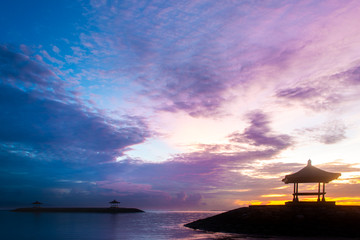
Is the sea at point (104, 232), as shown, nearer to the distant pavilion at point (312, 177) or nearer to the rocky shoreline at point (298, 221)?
the rocky shoreline at point (298, 221)

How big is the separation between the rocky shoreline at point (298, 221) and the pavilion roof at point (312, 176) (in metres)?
2.95

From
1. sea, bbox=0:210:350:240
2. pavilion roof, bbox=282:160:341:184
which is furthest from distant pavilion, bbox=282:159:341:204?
sea, bbox=0:210:350:240

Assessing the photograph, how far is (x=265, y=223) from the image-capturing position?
32.5 m

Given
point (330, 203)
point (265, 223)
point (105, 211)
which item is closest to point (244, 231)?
point (265, 223)

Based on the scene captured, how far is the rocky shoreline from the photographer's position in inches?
1118

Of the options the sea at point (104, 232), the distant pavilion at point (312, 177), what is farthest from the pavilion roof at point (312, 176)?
the sea at point (104, 232)

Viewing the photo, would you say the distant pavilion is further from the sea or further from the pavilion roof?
the sea

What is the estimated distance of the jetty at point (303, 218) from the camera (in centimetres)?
2859

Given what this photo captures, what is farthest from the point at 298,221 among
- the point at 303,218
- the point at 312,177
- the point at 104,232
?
the point at 104,232

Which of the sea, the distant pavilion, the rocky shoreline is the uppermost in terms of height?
the distant pavilion

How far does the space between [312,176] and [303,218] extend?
491cm

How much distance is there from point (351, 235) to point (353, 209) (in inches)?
170

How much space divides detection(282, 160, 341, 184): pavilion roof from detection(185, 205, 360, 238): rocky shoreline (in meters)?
2.95

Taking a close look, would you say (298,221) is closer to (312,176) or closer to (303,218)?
(303,218)
